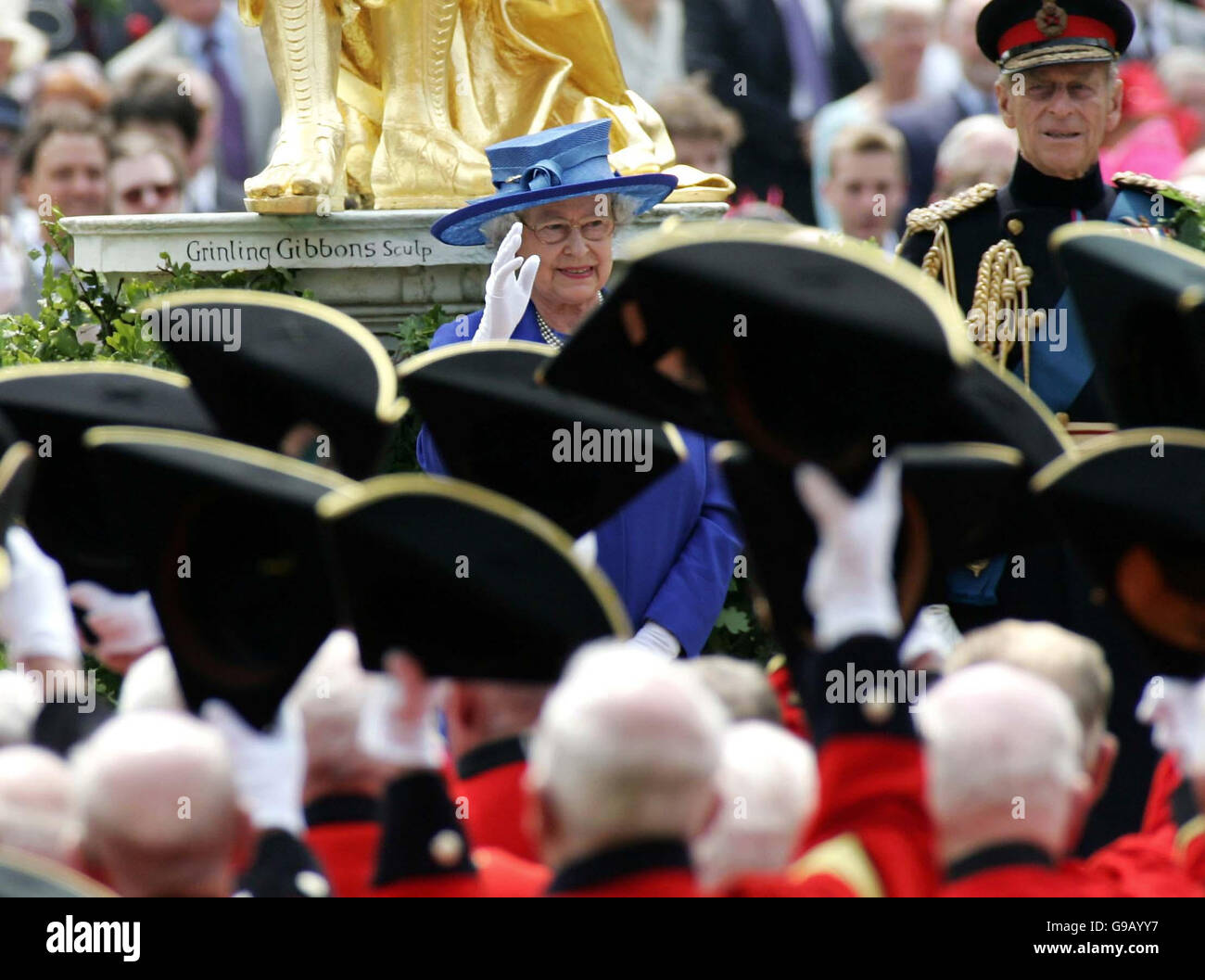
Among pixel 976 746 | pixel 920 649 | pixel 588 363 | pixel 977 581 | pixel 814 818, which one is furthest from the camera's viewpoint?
pixel 977 581

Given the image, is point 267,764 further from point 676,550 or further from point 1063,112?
point 1063,112

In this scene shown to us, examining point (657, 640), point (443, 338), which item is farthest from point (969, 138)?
point (657, 640)

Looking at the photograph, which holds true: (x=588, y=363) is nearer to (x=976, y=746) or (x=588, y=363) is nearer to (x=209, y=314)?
(x=209, y=314)

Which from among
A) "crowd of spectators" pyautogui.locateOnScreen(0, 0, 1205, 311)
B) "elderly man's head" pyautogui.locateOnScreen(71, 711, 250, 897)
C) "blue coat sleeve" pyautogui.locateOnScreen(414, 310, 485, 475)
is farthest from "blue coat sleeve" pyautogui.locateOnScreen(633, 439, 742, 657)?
"crowd of spectators" pyautogui.locateOnScreen(0, 0, 1205, 311)

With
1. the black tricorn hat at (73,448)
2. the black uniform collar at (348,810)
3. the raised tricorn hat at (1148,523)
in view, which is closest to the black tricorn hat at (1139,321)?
the raised tricorn hat at (1148,523)

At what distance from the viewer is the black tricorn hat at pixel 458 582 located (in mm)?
3094

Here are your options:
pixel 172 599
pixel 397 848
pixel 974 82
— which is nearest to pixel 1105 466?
pixel 397 848

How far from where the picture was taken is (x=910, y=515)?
3189 mm

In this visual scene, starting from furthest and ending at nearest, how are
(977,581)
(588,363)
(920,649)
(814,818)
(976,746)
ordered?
(977,581) → (920,649) → (588,363) → (814,818) → (976,746)

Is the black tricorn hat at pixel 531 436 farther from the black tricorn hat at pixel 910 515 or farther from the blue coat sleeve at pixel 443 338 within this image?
the blue coat sleeve at pixel 443 338

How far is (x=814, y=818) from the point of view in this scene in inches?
122

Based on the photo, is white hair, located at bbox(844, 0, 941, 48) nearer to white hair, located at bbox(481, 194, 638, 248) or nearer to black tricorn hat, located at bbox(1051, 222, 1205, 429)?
white hair, located at bbox(481, 194, 638, 248)

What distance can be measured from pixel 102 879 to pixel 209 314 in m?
1.04

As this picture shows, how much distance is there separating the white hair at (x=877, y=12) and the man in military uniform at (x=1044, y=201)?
3.90 m
